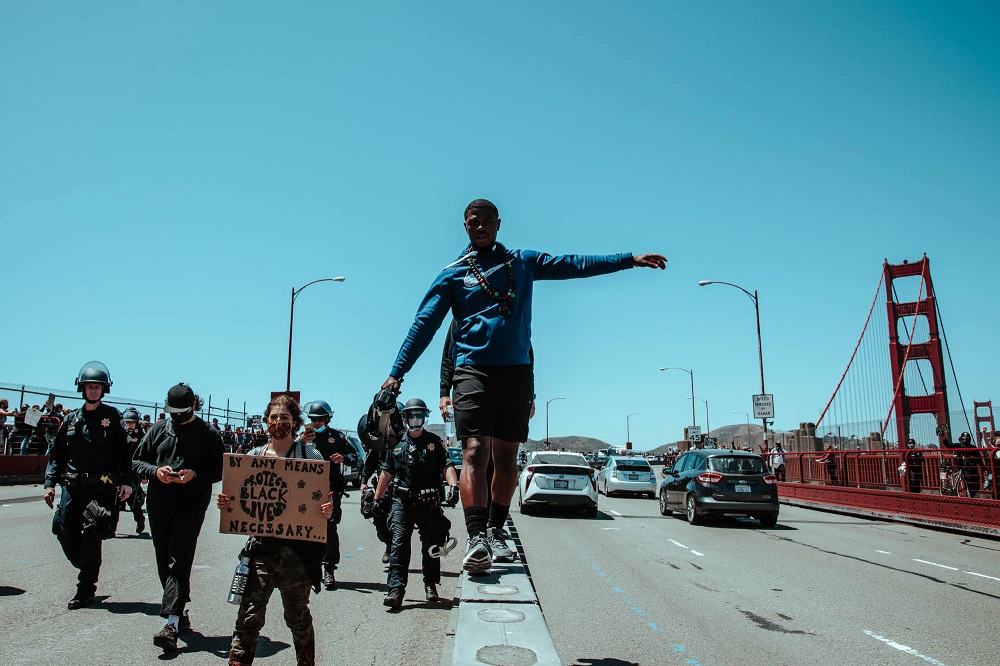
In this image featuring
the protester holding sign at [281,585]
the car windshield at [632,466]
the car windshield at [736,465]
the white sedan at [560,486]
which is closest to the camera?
the protester holding sign at [281,585]

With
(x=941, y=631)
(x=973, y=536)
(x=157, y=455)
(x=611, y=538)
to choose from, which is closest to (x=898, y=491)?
(x=973, y=536)

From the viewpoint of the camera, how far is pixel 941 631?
6402 mm

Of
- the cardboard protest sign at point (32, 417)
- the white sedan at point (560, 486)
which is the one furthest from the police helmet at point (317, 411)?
the cardboard protest sign at point (32, 417)

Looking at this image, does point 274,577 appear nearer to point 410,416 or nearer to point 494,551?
point 494,551

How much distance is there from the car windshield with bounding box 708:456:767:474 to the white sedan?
317cm

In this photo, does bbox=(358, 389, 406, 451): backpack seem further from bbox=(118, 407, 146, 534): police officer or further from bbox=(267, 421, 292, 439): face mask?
bbox=(118, 407, 146, 534): police officer

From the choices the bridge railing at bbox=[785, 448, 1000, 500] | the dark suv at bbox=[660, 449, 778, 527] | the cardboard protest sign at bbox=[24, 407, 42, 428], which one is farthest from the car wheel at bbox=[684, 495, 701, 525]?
the cardboard protest sign at bbox=[24, 407, 42, 428]

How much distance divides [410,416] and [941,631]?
508 centimetres

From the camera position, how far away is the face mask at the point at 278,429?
431 cm

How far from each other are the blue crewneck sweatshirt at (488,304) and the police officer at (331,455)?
12.7ft

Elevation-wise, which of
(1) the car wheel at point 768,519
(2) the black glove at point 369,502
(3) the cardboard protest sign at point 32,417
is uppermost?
(3) the cardboard protest sign at point 32,417

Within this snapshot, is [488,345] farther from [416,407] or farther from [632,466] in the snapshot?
[632,466]

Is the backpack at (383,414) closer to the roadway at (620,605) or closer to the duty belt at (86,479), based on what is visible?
the roadway at (620,605)

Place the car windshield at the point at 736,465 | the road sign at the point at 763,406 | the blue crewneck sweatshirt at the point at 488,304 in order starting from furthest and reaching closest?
the road sign at the point at 763,406
the car windshield at the point at 736,465
the blue crewneck sweatshirt at the point at 488,304
